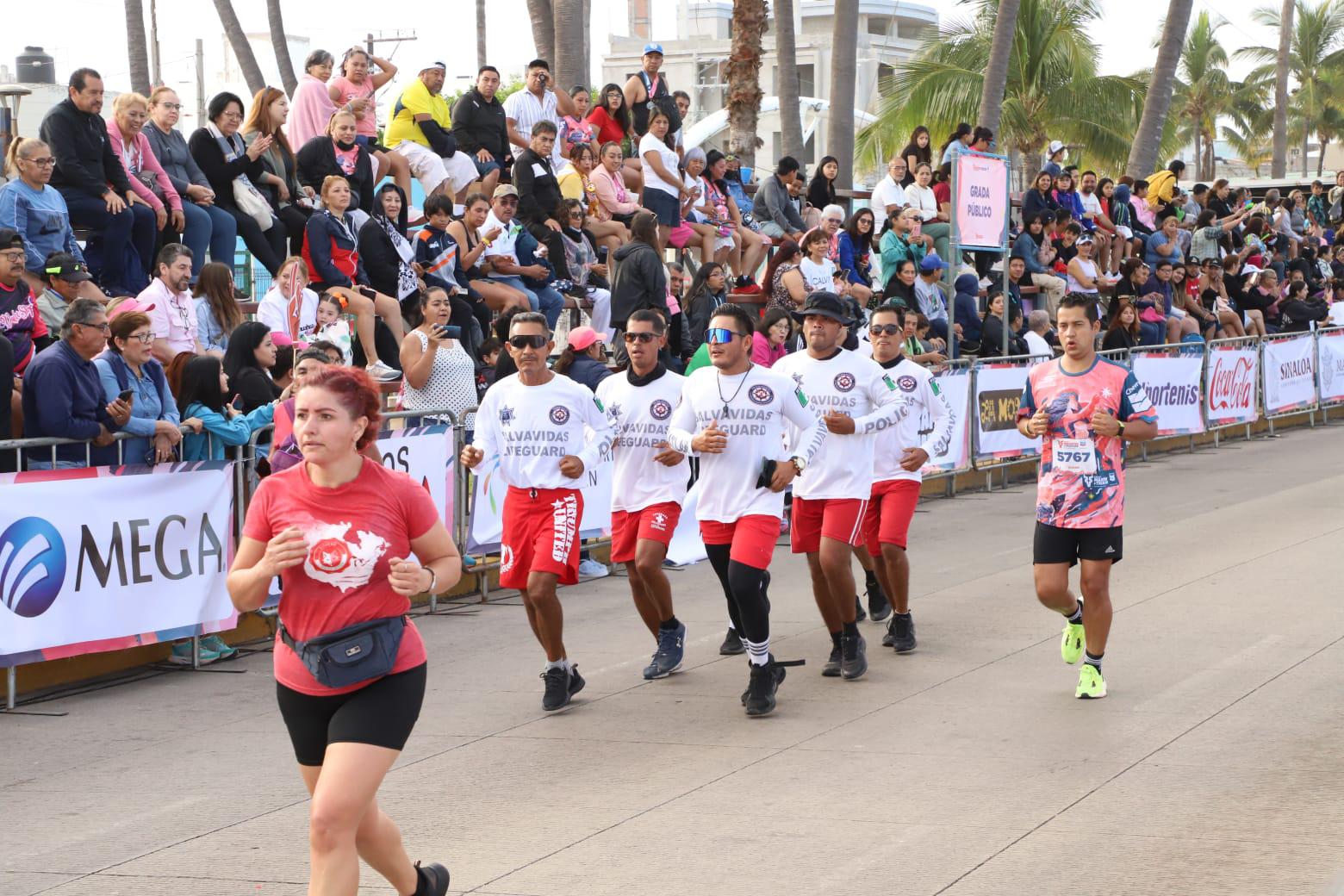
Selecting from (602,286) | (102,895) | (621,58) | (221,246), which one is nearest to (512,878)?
(102,895)

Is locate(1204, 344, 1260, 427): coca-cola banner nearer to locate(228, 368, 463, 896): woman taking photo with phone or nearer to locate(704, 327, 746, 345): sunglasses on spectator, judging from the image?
locate(704, 327, 746, 345): sunglasses on spectator

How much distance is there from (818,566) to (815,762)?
2182mm

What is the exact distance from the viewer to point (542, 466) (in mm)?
8992

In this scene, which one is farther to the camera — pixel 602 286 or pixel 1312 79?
pixel 1312 79

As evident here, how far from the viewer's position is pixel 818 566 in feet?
31.5

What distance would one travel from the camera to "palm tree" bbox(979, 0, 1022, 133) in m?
27.9

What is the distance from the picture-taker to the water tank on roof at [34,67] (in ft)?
90.7

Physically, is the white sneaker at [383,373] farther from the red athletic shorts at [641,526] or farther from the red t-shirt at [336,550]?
the red t-shirt at [336,550]

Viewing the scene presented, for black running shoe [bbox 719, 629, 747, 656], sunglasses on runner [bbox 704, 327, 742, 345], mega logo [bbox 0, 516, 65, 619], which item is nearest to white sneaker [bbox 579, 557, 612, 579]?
black running shoe [bbox 719, 629, 747, 656]

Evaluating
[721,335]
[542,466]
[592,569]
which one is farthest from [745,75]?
[542,466]

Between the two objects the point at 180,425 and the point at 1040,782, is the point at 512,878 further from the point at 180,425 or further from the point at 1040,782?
the point at 180,425

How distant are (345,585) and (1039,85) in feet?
123

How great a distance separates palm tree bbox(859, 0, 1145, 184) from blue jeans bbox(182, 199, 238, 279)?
27047 mm

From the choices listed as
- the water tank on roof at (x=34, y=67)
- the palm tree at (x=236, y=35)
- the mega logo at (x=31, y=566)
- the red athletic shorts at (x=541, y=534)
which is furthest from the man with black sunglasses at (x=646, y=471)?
the palm tree at (x=236, y=35)
